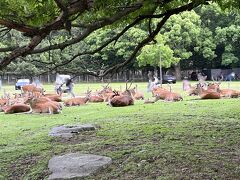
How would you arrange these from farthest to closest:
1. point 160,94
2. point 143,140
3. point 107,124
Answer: point 160,94 → point 107,124 → point 143,140

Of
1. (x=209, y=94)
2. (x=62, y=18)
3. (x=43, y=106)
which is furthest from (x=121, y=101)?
(x=62, y=18)

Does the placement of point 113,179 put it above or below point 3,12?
below

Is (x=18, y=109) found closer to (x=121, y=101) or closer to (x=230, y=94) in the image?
(x=121, y=101)

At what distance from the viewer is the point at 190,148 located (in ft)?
23.6

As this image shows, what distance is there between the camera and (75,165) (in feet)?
21.0

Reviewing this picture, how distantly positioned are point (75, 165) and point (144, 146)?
4.87 feet

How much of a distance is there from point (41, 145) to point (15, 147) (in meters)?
0.50

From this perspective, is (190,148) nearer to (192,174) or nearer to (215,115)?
(192,174)

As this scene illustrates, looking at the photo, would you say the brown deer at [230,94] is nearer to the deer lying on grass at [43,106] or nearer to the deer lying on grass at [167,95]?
the deer lying on grass at [167,95]

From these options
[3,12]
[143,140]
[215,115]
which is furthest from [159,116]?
[3,12]

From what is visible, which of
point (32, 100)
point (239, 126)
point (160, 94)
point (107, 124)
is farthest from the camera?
point (160, 94)

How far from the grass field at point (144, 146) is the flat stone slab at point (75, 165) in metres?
0.13

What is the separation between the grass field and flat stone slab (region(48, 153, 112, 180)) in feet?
0.41

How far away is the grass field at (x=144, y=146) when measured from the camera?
20.2 feet
